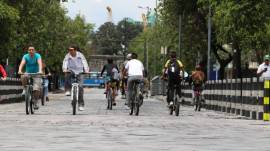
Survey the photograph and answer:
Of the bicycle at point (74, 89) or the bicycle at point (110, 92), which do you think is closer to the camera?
the bicycle at point (74, 89)

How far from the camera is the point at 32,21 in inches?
1973

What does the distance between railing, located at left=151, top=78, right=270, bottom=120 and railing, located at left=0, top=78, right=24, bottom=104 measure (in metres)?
8.71

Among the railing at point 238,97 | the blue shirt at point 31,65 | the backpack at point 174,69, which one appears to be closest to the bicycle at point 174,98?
the backpack at point 174,69

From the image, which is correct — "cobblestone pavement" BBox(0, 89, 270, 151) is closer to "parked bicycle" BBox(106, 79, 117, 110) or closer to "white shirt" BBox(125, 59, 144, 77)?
"white shirt" BBox(125, 59, 144, 77)

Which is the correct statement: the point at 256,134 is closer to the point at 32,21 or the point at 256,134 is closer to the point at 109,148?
the point at 109,148

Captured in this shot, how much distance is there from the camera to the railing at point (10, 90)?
3529cm

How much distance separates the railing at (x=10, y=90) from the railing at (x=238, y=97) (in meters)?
8.71

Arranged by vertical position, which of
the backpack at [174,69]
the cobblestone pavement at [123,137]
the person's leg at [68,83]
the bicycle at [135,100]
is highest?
the backpack at [174,69]

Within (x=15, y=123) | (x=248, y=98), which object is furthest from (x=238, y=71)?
(x=15, y=123)

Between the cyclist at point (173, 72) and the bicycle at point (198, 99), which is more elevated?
the cyclist at point (173, 72)

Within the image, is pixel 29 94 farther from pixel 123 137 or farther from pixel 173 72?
pixel 123 137

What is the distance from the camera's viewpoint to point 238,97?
2525 cm

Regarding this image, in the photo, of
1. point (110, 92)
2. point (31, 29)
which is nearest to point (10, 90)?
point (110, 92)

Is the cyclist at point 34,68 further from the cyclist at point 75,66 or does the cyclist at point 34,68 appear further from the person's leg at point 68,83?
the person's leg at point 68,83
